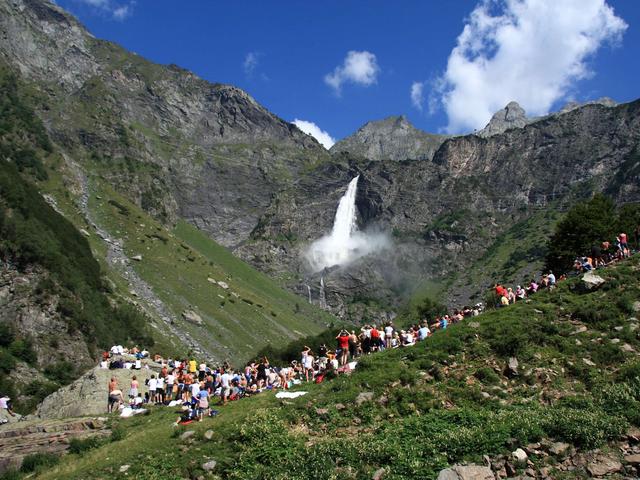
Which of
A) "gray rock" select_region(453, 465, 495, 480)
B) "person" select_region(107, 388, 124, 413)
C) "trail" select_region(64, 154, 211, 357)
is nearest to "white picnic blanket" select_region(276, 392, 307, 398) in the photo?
"gray rock" select_region(453, 465, 495, 480)

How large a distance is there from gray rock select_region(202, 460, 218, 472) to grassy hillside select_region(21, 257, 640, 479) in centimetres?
21

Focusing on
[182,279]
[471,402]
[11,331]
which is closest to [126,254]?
[182,279]

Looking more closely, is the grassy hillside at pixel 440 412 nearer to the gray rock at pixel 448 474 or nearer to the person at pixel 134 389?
the gray rock at pixel 448 474

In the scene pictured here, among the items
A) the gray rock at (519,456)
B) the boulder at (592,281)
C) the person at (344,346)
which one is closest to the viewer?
the gray rock at (519,456)

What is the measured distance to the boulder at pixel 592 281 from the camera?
91.6ft

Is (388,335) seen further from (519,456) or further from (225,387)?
(519,456)

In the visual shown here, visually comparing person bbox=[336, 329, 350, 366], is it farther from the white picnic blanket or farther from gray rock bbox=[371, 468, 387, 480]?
gray rock bbox=[371, 468, 387, 480]

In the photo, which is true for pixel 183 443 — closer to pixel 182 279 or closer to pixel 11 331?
pixel 11 331

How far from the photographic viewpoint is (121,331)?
258ft

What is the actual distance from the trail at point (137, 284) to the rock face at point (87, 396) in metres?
66.8

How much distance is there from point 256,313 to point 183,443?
398 feet

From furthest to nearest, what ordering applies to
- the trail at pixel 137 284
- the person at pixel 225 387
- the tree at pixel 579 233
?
1. the trail at pixel 137 284
2. the tree at pixel 579 233
3. the person at pixel 225 387

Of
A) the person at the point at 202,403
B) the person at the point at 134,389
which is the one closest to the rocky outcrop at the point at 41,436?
the person at the point at 202,403

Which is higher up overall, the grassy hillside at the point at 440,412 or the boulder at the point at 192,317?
the boulder at the point at 192,317
